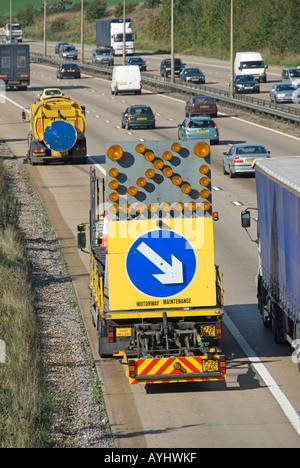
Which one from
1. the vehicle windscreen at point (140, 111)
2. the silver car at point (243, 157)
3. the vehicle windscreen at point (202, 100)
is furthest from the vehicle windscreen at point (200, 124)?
the vehicle windscreen at point (202, 100)

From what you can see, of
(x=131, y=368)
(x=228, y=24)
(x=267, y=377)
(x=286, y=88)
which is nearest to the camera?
(x=131, y=368)

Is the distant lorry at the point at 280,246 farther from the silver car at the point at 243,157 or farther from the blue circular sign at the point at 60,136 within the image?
the blue circular sign at the point at 60,136

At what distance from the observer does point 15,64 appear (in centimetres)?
7919

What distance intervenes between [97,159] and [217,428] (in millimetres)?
33250

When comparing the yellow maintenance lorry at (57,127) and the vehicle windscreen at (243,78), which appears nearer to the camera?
the yellow maintenance lorry at (57,127)

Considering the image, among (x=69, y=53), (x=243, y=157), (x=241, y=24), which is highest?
(x=241, y=24)

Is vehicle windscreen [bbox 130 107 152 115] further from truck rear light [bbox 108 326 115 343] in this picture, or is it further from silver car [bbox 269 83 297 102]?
truck rear light [bbox 108 326 115 343]

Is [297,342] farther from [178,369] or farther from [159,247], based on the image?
[159,247]

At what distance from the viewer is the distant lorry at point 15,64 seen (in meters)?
79.2

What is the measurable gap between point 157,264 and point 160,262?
0.06 meters

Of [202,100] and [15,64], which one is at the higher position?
[15,64]

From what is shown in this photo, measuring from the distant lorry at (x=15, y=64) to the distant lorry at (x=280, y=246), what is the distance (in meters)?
60.9

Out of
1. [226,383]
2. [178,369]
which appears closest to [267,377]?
[226,383]

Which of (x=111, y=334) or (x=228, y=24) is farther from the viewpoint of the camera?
(x=228, y=24)
